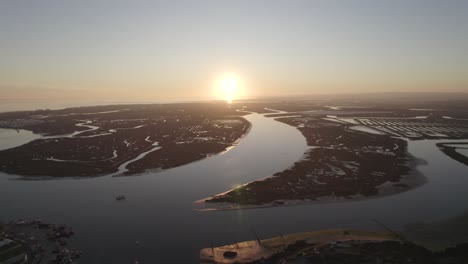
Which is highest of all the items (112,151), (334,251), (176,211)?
(112,151)

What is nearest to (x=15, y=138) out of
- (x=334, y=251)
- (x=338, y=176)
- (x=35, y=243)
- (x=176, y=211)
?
(x=35, y=243)

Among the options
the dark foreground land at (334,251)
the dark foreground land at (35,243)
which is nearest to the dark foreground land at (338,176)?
the dark foreground land at (334,251)

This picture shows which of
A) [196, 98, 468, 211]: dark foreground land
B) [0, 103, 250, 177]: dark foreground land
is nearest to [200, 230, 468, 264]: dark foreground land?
[196, 98, 468, 211]: dark foreground land

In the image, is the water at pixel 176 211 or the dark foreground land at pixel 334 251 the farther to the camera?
the water at pixel 176 211

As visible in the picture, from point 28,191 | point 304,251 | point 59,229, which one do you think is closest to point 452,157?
point 304,251

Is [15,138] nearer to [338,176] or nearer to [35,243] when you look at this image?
[35,243]

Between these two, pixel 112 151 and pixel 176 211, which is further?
pixel 112 151

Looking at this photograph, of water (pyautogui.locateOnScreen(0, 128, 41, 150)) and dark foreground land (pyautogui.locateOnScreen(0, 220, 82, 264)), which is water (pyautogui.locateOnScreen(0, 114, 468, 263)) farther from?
water (pyautogui.locateOnScreen(0, 128, 41, 150))

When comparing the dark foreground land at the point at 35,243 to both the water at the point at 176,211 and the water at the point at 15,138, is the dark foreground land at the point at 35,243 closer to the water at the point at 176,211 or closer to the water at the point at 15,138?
the water at the point at 176,211

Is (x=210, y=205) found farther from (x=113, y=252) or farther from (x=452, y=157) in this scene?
(x=452, y=157)
